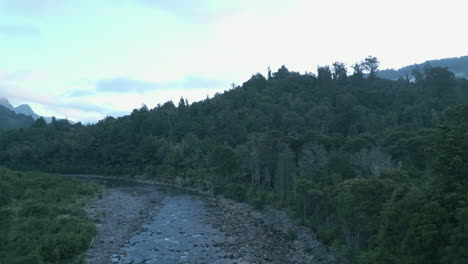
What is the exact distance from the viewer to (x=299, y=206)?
3183 cm

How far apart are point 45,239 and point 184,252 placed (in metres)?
9.03

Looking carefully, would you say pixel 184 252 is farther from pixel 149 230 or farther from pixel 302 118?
pixel 302 118

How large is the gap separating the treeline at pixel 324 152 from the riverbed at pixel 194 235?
208 centimetres

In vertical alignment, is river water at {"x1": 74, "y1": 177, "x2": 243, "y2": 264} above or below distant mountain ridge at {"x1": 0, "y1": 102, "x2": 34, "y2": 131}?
below

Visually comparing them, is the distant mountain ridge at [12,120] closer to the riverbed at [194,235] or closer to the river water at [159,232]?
the river water at [159,232]

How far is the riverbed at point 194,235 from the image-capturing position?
77.9 feet

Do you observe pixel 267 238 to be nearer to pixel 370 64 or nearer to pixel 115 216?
pixel 115 216

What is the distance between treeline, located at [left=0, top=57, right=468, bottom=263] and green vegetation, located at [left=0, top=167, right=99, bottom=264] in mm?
17083

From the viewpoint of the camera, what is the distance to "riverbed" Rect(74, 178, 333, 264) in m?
23.7

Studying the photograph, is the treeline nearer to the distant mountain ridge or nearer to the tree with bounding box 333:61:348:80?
the tree with bounding box 333:61:348:80

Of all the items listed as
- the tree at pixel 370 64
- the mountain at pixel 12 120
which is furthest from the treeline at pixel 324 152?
the mountain at pixel 12 120

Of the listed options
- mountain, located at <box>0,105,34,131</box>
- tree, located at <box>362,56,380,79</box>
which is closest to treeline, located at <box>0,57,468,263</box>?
tree, located at <box>362,56,380,79</box>

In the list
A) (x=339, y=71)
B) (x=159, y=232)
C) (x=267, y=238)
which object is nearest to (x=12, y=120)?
(x=339, y=71)

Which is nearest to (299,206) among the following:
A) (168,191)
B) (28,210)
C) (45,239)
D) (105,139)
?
(45,239)
